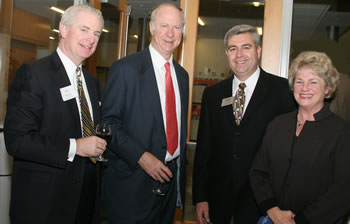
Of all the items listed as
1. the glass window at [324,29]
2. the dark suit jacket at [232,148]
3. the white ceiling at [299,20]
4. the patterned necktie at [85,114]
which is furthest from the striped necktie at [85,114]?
the glass window at [324,29]

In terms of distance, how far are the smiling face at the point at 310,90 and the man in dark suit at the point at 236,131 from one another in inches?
14.4

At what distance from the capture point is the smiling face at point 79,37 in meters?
2.05

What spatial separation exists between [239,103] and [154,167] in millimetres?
810

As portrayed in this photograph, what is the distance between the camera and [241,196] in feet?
7.52

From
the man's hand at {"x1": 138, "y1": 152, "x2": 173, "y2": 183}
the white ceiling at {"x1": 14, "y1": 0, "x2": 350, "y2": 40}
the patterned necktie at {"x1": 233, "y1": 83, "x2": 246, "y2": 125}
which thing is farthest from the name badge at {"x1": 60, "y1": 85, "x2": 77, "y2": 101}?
the white ceiling at {"x1": 14, "y1": 0, "x2": 350, "y2": 40}

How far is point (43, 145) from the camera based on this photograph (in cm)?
176

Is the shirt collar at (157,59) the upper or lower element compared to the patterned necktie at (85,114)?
upper

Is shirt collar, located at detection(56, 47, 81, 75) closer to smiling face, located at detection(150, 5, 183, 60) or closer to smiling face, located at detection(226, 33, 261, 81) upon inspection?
smiling face, located at detection(150, 5, 183, 60)

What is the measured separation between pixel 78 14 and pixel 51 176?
1.02 meters

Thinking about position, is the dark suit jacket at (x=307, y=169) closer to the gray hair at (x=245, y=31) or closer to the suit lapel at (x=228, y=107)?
the suit lapel at (x=228, y=107)

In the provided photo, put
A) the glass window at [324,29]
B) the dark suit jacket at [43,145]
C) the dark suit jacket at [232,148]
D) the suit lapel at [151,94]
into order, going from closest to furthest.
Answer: the dark suit jacket at [43,145]
the suit lapel at [151,94]
the dark suit jacket at [232,148]
the glass window at [324,29]

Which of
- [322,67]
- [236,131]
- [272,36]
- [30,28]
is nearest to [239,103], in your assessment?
[236,131]

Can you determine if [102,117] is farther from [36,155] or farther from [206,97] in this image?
[206,97]

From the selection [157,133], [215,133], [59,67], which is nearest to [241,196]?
[215,133]
